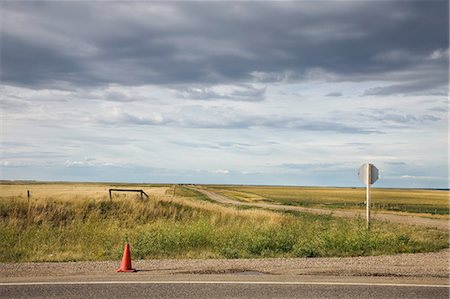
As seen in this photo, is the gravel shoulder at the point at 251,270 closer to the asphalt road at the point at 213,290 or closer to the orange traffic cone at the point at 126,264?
the orange traffic cone at the point at 126,264

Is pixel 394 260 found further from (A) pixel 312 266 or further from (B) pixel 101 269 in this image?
(B) pixel 101 269

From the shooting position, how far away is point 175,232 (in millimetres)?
16797

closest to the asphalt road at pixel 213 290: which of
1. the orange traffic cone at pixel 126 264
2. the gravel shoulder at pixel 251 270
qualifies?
the gravel shoulder at pixel 251 270

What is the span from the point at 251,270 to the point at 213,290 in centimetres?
241

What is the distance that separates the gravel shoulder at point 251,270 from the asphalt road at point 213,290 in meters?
0.72

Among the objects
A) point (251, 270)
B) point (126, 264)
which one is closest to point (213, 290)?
point (251, 270)

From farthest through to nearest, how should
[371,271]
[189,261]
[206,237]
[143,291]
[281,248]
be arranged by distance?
[206,237]
[281,248]
[189,261]
[371,271]
[143,291]

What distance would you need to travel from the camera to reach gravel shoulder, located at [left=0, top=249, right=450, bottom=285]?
9.84 m

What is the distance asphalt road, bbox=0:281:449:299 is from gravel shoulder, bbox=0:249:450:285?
72 centimetres

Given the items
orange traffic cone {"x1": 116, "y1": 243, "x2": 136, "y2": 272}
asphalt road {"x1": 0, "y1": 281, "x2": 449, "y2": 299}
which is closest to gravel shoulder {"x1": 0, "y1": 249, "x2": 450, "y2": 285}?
orange traffic cone {"x1": 116, "y1": 243, "x2": 136, "y2": 272}

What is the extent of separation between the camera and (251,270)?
1064 centimetres

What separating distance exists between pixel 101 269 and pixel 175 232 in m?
6.04

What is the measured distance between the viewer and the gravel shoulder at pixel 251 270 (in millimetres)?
9836

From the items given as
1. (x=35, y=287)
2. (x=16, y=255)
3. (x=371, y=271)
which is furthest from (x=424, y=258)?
(x=16, y=255)
